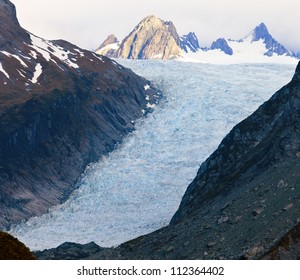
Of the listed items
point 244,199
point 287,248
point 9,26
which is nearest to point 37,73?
point 9,26

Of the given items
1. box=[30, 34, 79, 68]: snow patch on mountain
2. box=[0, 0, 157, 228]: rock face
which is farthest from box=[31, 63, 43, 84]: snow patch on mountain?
box=[30, 34, 79, 68]: snow patch on mountain

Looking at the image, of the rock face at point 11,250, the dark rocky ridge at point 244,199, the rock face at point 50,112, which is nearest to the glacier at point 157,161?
the rock face at point 50,112

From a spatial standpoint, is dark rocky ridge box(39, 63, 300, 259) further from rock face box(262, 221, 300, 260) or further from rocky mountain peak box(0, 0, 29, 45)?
rocky mountain peak box(0, 0, 29, 45)

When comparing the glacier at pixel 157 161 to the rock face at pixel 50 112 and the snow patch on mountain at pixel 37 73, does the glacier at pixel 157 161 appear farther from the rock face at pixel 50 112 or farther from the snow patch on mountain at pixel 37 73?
the snow patch on mountain at pixel 37 73

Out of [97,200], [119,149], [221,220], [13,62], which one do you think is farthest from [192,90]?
[221,220]

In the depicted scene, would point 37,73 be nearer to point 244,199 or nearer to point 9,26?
point 9,26
